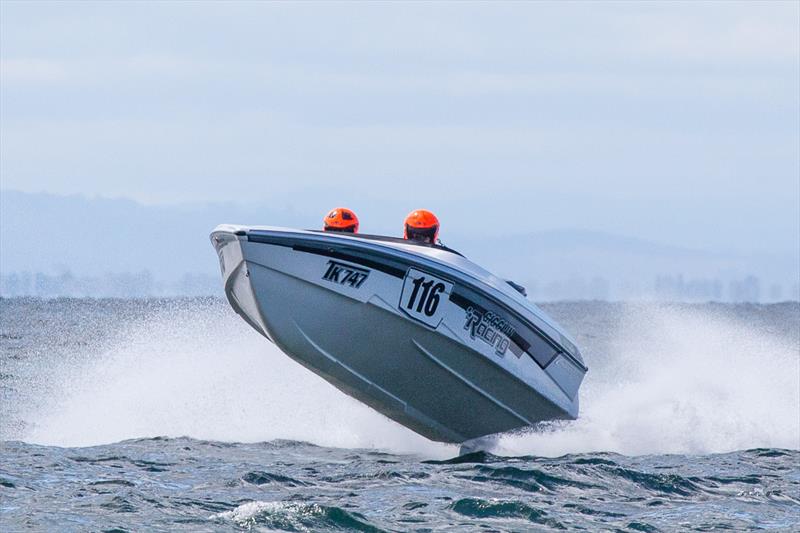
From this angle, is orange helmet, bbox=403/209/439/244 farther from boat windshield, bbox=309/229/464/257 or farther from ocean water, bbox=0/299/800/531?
ocean water, bbox=0/299/800/531

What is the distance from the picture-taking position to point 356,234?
12211 millimetres

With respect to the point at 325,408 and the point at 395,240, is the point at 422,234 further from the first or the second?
the point at 325,408

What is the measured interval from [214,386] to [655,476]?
7486 millimetres

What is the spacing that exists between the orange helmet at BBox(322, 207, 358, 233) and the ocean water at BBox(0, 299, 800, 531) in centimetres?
232

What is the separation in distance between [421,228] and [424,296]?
1002 mm

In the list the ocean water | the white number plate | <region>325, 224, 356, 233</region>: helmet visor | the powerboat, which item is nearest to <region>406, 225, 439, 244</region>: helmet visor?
the powerboat

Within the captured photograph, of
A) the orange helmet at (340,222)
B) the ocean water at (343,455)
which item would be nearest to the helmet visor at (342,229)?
the orange helmet at (340,222)

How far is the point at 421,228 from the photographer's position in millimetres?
12898

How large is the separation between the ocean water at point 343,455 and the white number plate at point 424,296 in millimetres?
1434

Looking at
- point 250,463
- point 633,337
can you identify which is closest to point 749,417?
point 250,463

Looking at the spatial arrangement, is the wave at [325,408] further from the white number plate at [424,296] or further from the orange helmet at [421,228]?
the orange helmet at [421,228]

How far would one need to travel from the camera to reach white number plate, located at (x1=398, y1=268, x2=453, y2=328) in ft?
39.6

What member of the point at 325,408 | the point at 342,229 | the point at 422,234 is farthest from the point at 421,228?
the point at 325,408

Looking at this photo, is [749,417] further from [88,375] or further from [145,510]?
[88,375]
